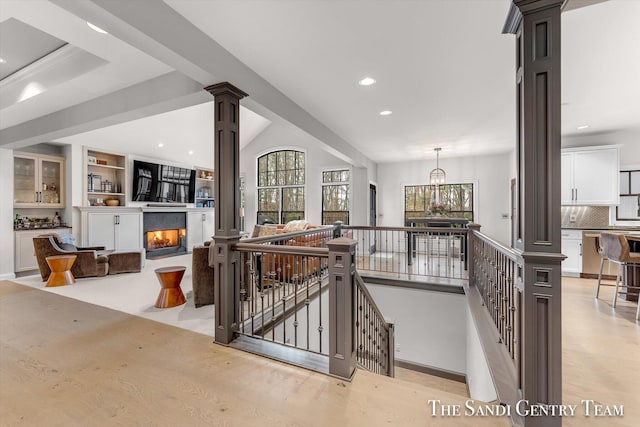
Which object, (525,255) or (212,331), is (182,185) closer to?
(212,331)

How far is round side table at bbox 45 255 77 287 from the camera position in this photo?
4.41m

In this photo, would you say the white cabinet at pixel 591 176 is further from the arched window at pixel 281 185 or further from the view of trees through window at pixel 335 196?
the arched window at pixel 281 185

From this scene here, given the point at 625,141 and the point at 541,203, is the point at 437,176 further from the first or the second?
the point at 541,203

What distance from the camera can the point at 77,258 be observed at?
488 centimetres

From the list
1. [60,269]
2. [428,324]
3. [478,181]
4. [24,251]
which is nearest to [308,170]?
[478,181]

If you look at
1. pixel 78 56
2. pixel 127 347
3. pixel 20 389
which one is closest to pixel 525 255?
pixel 127 347

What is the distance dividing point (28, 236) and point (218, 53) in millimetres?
5801

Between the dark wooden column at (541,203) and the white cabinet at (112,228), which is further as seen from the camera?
the white cabinet at (112,228)

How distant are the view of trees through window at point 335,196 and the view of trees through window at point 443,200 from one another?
70.1 inches

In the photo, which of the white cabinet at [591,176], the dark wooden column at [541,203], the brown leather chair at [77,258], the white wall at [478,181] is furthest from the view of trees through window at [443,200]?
the brown leather chair at [77,258]

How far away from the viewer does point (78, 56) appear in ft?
10.3

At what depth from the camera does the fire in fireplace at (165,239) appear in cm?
727

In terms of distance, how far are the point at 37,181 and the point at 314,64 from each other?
6.27 metres

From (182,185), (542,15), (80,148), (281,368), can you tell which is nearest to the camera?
(542,15)
